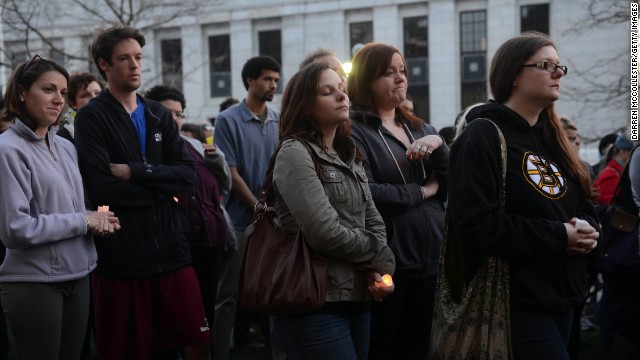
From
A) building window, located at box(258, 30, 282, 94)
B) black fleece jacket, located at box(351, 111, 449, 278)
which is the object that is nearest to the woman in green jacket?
black fleece jacket, located at box(351, 111, 449, 278)

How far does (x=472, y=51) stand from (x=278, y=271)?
34.7 metres

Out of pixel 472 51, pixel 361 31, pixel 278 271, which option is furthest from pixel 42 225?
pixel 361 31

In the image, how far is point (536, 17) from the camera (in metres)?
35.2

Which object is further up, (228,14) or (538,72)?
(228,14)

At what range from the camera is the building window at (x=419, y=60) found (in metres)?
37.8

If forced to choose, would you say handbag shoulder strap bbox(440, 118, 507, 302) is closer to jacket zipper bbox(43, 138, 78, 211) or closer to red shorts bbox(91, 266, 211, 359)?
red shorts bbox(91, 266, 211, 359)

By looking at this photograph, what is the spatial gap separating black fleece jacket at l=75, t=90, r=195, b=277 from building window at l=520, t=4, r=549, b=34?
32.5 metres

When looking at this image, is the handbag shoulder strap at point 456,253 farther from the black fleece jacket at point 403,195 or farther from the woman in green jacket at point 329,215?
the black fleece jacket at point 403,195

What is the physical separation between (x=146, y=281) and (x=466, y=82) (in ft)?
110

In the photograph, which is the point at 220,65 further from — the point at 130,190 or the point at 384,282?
the point at 384,282

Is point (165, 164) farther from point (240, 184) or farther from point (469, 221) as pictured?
point (469, 221)

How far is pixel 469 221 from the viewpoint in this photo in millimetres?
3613

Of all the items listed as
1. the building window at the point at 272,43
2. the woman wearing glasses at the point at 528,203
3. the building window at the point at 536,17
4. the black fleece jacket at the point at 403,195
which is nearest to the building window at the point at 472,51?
the building window at the point at 536,17

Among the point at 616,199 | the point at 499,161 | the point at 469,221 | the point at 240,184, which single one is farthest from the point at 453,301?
the point at 240,184
